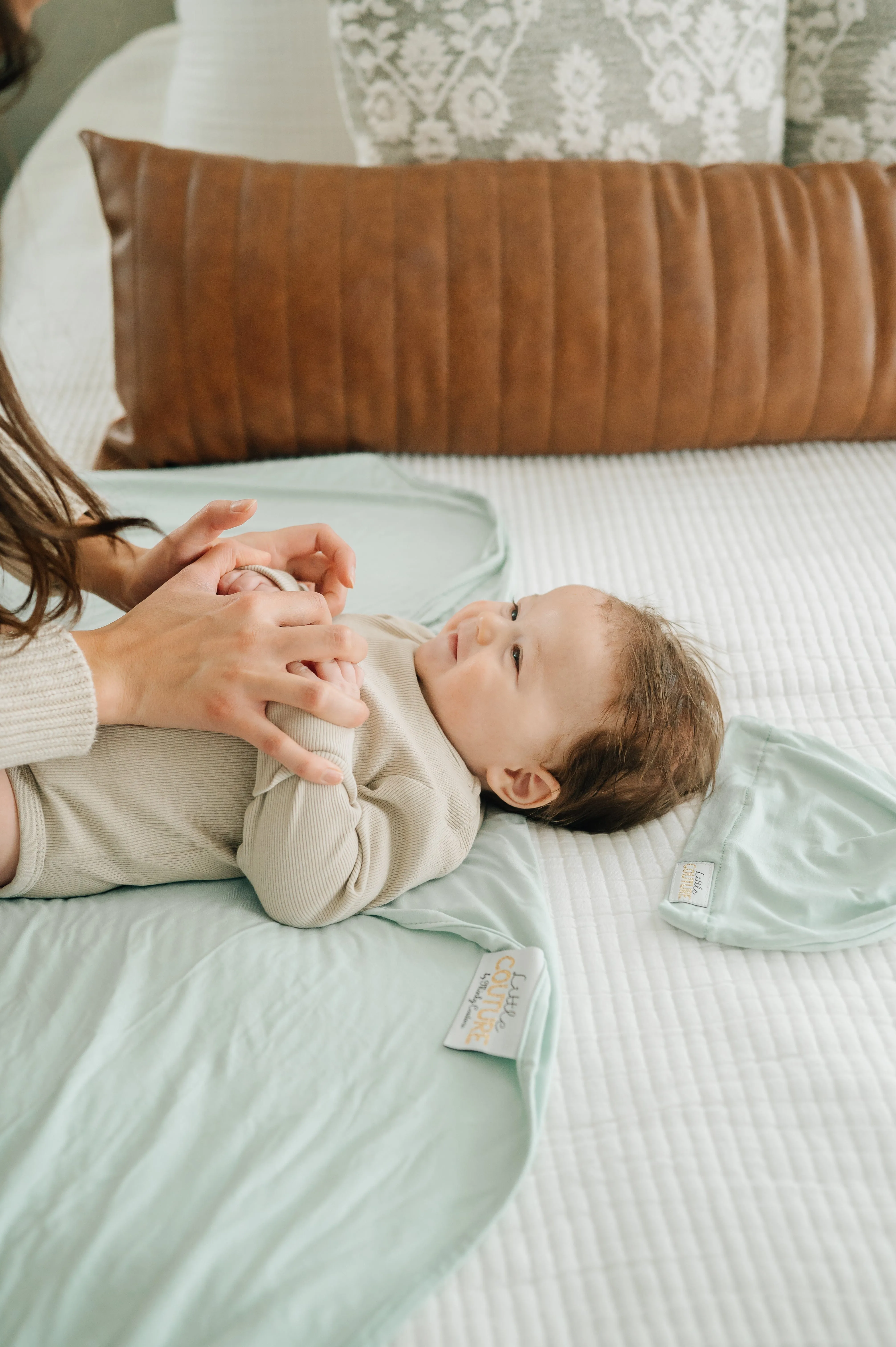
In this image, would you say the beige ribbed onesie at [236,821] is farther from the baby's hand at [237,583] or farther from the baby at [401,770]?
the baby's hand at [237,583]

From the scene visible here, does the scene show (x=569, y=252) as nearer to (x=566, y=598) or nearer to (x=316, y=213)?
(x=316, y=213)

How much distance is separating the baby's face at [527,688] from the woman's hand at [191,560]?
142mm

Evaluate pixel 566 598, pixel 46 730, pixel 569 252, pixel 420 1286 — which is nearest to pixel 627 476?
pixel 569 252

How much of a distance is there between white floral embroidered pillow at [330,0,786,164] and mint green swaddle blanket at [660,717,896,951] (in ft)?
3.26

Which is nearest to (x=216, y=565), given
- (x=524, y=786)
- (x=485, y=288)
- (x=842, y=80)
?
(x=524, y=786)

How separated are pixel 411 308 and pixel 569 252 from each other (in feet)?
0.80

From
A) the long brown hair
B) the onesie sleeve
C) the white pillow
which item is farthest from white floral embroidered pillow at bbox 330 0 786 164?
the onesie sleeve

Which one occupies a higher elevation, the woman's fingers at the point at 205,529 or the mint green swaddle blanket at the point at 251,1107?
the woman's fingers at the point at 205,529

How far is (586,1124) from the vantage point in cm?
77

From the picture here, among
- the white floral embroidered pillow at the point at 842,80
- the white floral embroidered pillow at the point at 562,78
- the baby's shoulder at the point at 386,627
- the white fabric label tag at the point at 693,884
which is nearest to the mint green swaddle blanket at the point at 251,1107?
the white fabric label tag at the point at 693,884

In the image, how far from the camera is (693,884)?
963mm

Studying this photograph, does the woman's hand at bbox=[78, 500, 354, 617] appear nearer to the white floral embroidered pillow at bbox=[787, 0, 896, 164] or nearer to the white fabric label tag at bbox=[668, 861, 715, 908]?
the white fabric label tag at bbox=[668, 861, 715, 908]

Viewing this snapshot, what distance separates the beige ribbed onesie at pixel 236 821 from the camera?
0.88 metres

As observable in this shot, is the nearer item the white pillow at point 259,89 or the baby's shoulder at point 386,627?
the baby's shoulder at point 386,627
